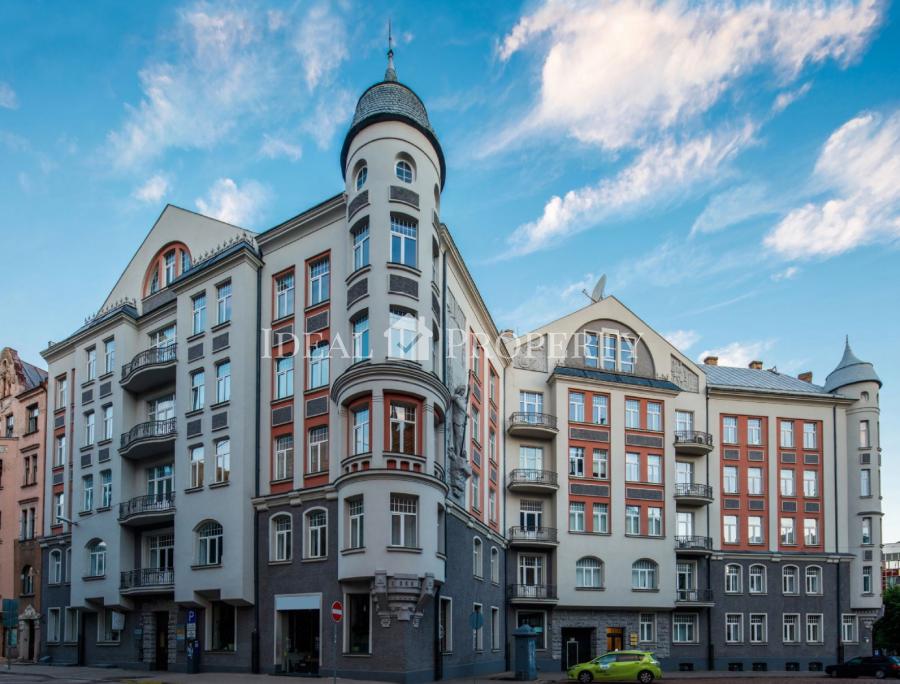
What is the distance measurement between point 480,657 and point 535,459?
13445mm

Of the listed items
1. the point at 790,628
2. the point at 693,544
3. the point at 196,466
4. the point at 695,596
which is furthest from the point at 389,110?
the point at 790,628

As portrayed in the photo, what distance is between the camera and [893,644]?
73.4 m

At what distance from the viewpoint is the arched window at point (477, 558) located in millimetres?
37156

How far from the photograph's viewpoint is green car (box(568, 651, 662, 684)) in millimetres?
34375

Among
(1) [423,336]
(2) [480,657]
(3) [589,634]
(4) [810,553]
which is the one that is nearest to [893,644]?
(4) [810,553]

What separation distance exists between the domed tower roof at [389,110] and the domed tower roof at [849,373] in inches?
1366

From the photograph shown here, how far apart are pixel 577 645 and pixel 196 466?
23.5 meters

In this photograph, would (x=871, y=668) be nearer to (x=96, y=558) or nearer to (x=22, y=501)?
(x=96, y=558)

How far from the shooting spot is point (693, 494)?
4872 centimetres

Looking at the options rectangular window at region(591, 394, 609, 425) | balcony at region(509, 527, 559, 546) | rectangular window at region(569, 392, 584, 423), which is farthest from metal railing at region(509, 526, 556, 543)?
rectangular window at region(591, 394, 609, 425)

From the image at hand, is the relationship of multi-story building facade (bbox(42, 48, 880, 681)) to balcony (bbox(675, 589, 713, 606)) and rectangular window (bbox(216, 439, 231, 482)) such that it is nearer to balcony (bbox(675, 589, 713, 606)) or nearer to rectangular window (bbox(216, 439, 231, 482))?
rectangular window (bbox(216, 439, 231, 482))

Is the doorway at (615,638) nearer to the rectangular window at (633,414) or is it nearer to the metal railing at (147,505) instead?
the rectangular window at (633,414)

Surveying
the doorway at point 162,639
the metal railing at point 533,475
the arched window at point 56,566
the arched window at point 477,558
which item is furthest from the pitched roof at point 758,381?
the arched window at point 56,566

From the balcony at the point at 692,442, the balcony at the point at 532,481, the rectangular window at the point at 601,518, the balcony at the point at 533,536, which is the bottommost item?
the balcony at the point at 533,536
